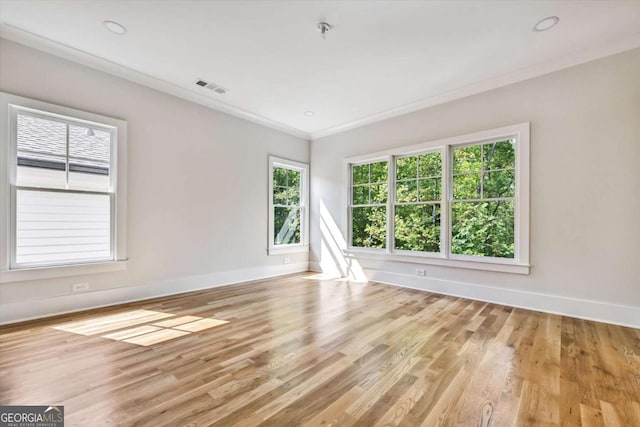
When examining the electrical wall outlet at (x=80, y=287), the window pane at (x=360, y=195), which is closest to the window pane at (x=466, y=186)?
the window pane at (x=360, y=195)

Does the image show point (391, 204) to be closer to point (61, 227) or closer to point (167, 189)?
point (167, 189)

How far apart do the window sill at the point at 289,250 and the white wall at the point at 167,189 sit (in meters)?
0.12

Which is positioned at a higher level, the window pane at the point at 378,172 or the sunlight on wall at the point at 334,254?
the window pane at the point at 378,172

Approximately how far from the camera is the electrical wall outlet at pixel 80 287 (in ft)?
10.8

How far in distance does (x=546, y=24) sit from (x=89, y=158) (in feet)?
17.2

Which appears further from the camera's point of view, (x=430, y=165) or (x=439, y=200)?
(x=430, y=165)

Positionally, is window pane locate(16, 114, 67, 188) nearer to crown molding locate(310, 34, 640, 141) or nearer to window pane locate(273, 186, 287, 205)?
window pane locate(273, 186, 287, 205)

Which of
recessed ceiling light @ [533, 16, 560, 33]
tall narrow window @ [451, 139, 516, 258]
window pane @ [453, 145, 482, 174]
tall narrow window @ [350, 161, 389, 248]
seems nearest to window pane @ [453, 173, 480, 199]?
tall narrow window @ [451, 139, 516, 258]

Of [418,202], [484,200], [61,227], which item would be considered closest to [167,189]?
[61,227]

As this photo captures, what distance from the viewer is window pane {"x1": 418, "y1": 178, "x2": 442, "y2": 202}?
4.48 meters

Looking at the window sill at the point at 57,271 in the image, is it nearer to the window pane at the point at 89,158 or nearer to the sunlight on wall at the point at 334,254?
the window pane at the point at 89,158

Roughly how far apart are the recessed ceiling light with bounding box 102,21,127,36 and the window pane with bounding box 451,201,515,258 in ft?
15.3

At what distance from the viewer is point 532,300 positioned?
354 cm

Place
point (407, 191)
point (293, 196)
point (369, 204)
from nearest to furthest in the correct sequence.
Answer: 1. point (407, 191)
2. point (369, 204)
3. point (293, 196)
